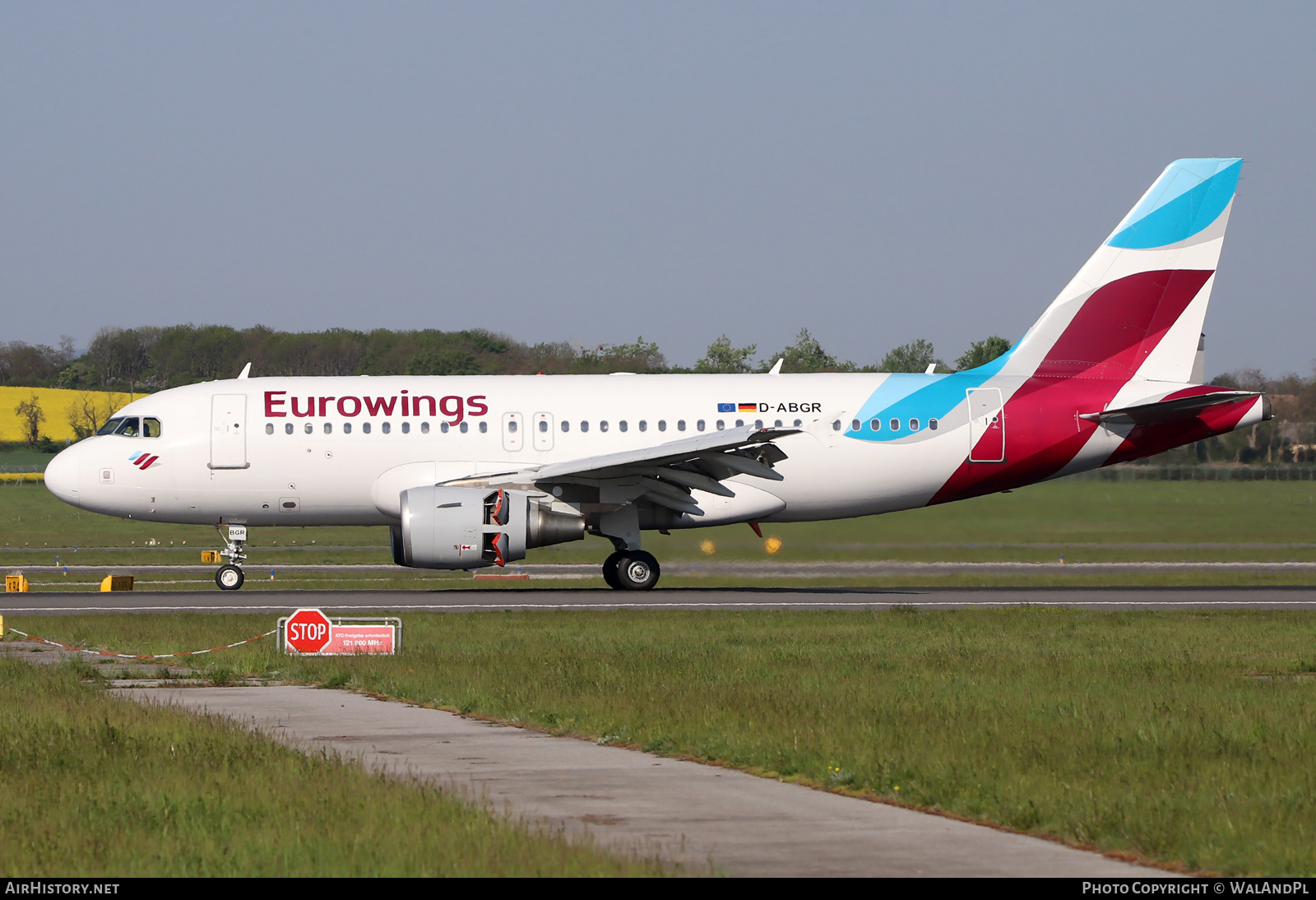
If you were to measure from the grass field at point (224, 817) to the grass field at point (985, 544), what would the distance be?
20.2 metres

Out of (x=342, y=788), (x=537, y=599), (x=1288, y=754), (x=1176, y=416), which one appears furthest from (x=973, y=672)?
(x=1176, y=416)

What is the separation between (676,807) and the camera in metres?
9.14

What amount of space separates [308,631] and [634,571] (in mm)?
11254

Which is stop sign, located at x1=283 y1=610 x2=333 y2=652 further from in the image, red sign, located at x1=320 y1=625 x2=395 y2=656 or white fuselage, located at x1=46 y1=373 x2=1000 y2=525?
white fuselage, located at x1=46 y1=373 x2=1000 y2=525

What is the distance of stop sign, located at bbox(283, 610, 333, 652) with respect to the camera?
18500mm

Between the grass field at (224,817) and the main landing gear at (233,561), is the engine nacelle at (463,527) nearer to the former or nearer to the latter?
the main landing gear at (233,561)

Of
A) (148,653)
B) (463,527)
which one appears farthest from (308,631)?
(463,527)

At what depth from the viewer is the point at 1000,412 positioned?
29.6m

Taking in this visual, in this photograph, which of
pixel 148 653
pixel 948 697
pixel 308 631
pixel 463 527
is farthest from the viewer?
pixel 463 527

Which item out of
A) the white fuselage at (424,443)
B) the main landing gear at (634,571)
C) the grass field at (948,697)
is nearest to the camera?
the grass field at (948,697)

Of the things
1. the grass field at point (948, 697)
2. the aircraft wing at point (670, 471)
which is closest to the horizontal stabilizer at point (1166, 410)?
the grass field at point (948, 697)

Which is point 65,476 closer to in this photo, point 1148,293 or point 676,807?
point 1148,293

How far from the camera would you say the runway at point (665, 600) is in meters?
25.7

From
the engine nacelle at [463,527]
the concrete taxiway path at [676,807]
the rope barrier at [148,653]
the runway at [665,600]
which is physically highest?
the engine nacelle at [463,527]
